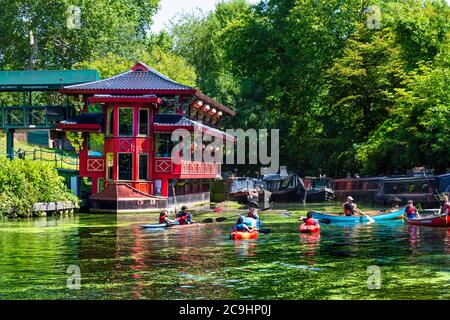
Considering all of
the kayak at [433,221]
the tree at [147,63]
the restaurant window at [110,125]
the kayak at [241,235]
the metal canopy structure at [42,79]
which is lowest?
the kayak at [241,235]

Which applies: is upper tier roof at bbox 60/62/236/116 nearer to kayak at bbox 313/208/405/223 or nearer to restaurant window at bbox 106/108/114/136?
restaurant window at bbox 106/108/114/136

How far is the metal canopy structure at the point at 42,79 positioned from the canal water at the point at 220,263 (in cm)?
2870

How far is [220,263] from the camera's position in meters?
26.5

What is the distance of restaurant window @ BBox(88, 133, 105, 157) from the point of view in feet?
183

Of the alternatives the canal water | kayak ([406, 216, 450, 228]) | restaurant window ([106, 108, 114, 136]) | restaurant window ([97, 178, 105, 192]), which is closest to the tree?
restaurant window ([106, 108, 114, 136])

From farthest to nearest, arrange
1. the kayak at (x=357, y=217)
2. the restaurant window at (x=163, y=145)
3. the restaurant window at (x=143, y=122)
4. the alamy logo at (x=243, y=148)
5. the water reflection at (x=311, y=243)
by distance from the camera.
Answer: the alamy logo at (x=243, y=148) < the restaurant window at (x=163, y=145) < the restaurant window at (x=143, y=122) < the kayak at (x=357, y=217) < the water reflection at (x=311, y=243)

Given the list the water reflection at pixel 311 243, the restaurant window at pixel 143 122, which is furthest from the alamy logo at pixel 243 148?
the water reflection at pixel 311 243

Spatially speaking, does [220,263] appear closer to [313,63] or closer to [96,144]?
[96,144]

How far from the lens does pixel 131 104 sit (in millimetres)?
54688

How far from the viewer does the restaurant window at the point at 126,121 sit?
54969 millimetres

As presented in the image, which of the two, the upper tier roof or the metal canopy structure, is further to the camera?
the metal canopy structure

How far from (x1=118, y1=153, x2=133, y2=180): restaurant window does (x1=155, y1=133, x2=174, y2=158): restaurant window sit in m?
1.96

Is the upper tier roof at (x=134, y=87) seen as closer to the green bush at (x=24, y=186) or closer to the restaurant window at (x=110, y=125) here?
the restaurant window at (x=110, y=125)

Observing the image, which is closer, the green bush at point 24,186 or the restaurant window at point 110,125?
the green bush at point 24,186
